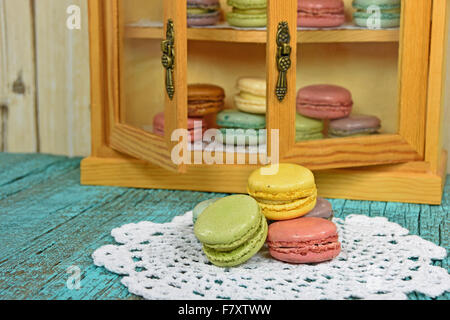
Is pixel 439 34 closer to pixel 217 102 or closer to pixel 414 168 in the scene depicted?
pixel 414 168

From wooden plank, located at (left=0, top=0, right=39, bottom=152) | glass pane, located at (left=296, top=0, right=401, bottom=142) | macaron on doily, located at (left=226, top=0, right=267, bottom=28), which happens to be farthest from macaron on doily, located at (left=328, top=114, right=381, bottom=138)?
wooden plank, located at (left=0, top=0, right=39, bottom=152)

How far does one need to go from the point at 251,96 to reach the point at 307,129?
17 centimetres

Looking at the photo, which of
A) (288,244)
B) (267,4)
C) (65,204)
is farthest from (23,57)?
(288,244)

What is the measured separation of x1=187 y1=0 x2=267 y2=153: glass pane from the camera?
147cm

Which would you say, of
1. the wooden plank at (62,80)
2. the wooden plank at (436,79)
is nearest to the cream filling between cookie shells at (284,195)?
the wooden plank at (436,79)

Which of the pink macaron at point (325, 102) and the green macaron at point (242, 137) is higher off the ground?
the pink macaron at point (325, 102)

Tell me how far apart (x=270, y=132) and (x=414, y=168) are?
35 cm

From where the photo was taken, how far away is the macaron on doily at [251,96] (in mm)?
1493

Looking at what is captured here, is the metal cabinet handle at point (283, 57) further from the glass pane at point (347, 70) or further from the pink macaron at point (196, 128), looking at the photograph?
the pink macaron at point (196, 128)

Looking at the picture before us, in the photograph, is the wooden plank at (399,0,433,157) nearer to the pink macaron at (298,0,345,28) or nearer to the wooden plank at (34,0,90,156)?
the pink macaron at (298,0,345,28)

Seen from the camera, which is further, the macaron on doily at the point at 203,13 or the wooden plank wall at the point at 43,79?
the wooden plank wall at the point at 43,79

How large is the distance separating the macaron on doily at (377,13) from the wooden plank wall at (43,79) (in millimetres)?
782

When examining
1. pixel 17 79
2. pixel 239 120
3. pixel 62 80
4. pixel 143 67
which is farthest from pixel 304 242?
pixel 17 79

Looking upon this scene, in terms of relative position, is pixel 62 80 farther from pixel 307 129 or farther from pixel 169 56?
pixel 307 129
